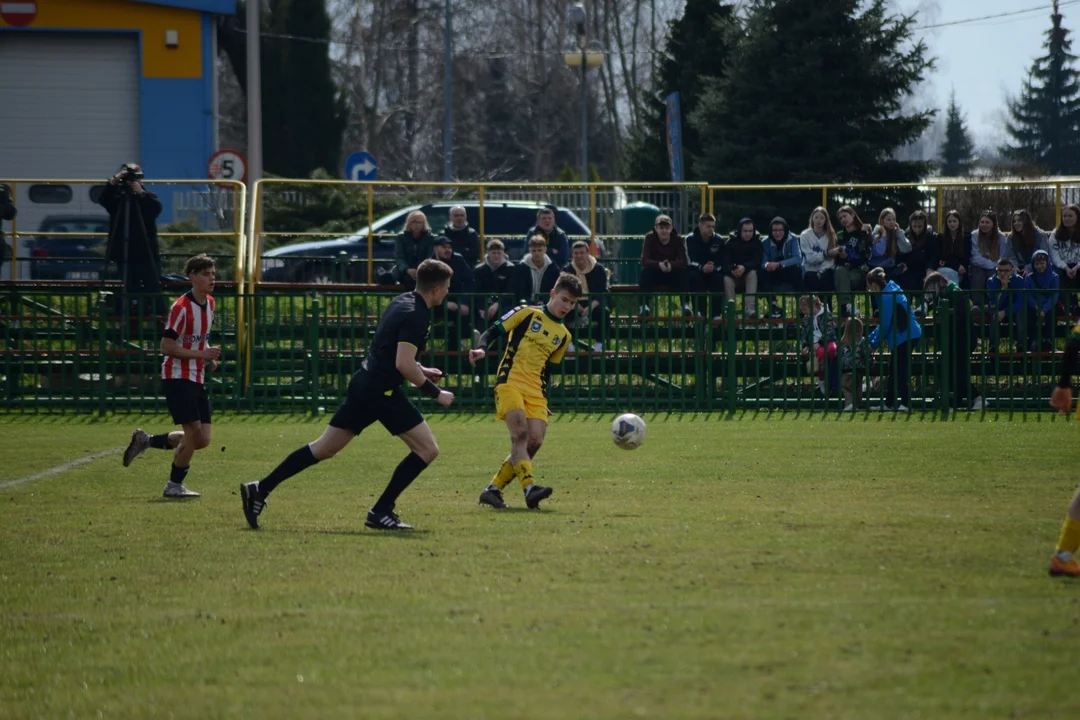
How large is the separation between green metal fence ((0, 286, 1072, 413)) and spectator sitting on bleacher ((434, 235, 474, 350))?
0.13ft

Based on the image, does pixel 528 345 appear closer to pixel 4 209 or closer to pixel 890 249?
pixel 890 249

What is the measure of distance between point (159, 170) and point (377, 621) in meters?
27.1

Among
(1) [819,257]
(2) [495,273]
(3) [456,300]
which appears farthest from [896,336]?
(3) [456,300]

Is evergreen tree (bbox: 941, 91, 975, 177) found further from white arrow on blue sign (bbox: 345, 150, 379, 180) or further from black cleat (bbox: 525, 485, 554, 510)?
black cleat (bbox: 525, 485, 554, 510)

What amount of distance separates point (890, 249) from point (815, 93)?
13779 millimetres

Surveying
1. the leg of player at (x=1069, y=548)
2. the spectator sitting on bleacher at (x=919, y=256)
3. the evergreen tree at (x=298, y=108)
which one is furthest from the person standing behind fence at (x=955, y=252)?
the evergreen tree at (x=298, y=108)

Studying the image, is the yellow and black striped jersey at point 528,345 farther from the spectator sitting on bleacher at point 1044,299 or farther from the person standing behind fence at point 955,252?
the person standing behind fence at point 955,252

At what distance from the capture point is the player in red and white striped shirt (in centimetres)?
1134

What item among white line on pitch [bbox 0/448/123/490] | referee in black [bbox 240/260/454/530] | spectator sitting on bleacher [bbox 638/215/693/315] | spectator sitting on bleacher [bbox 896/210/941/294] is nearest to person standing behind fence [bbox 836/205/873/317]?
spectator sitting on bleacher [bbox 896/210/941/294]

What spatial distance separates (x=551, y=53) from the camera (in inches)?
2313

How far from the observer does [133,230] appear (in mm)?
18922

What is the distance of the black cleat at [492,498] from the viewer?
1038 cm

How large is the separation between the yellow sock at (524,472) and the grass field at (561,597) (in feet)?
0.71

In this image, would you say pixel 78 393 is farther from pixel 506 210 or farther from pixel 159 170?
pixel 159 170
